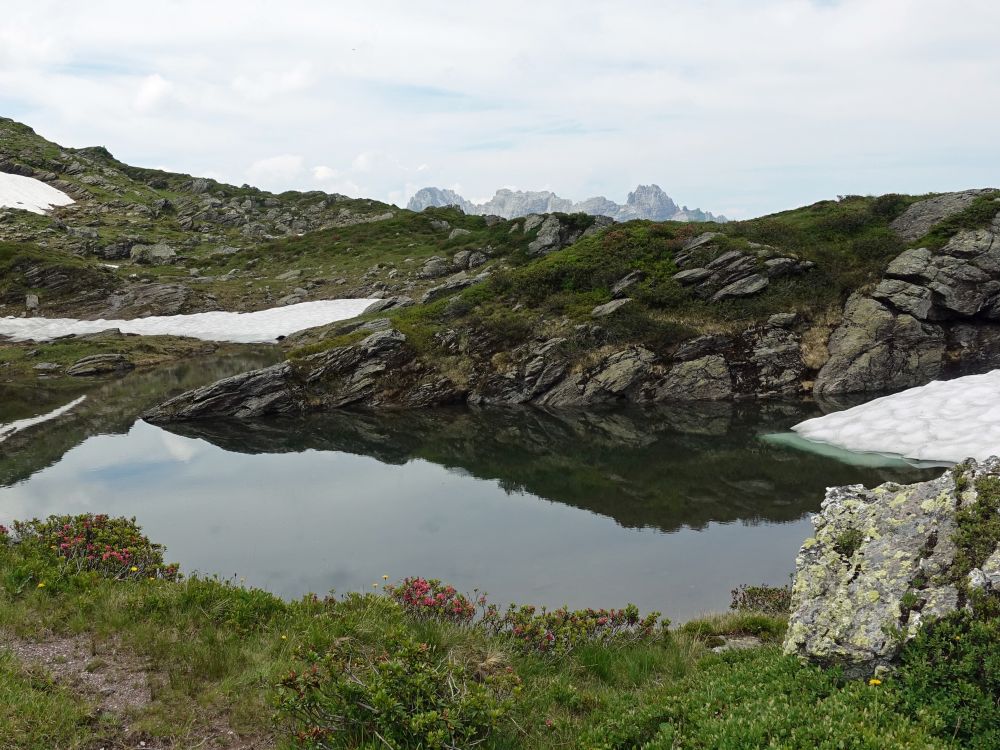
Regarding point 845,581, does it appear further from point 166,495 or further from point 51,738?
point 166,495

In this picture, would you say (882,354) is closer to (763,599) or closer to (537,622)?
(763,599)

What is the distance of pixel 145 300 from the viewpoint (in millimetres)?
82062

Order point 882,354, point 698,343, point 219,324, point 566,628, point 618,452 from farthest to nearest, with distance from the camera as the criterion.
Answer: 1. point 219,324
2. point 698,343
3. point 882,354
4. point 618,452
5. point 566,628

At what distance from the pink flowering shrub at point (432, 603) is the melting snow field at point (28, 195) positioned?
155 m

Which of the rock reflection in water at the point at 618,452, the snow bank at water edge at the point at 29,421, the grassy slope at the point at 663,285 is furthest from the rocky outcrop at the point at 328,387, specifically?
the snow bank at water edge at the point at 29,421

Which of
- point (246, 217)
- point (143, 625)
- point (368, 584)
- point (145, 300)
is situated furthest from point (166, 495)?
point (246, 217)

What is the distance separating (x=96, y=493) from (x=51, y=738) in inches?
886

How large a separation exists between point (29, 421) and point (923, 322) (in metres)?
61.2

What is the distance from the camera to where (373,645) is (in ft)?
37.8

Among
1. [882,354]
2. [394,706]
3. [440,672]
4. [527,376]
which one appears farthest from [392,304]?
[394,706]

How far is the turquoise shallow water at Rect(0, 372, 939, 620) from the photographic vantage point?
63.4 feet

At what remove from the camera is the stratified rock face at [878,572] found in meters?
8.23

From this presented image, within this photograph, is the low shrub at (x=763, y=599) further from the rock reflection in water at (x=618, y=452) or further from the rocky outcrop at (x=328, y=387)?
the rocky outcrop at (x=328, y=387)

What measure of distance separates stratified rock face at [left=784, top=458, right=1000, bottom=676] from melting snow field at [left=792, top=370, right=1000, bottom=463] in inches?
786
